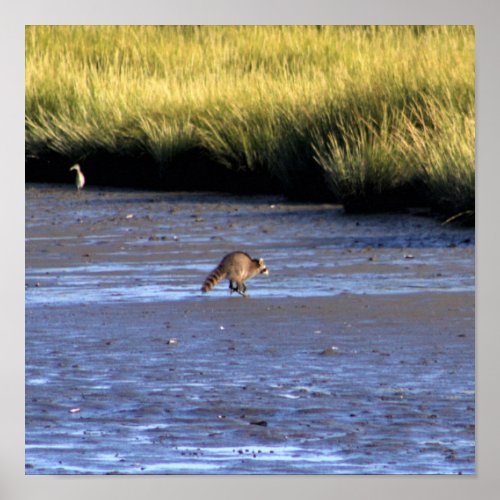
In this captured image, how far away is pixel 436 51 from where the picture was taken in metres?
7.40

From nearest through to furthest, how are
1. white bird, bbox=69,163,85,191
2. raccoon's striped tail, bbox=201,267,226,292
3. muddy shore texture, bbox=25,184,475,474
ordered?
muddy shore texture, bbox=25,184,475,474
raccoon's striped tail, bbox=201,267,226,292
white bird, bbox=69,163,85,191

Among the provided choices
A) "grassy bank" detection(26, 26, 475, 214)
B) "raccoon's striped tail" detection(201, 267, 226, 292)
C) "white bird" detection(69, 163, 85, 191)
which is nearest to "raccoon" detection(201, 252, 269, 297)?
"raccoon's striped tail" detection(201, 267, 226, 292)

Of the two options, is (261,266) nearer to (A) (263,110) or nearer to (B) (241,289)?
(B) (241,289)

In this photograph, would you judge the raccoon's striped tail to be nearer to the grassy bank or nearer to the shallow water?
the shallow water

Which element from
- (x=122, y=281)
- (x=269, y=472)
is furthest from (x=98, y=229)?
(x=269, y=472)

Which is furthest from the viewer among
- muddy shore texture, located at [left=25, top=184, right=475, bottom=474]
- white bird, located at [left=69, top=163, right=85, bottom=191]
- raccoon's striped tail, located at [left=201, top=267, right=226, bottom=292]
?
white bird, located at [left=69, top=163, right=85, bottom=191]

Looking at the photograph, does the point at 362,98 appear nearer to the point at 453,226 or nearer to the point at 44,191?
the point at 453,226

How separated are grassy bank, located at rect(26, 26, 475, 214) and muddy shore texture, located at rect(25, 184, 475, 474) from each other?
144 mm

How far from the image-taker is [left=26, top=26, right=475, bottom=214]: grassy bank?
737cm

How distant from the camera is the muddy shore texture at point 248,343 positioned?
23.6 ft

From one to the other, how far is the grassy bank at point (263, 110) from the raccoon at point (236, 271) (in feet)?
1.24

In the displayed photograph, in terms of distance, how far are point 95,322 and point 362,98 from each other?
4.55 feet

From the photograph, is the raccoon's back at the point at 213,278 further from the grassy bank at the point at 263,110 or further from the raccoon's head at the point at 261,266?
the grassy bank at the point at 263,110

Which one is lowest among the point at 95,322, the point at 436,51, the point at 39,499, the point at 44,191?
the point at 39,499
